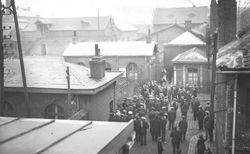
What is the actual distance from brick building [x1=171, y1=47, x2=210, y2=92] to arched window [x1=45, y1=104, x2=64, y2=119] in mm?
16836

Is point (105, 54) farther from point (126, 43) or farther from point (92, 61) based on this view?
point (92, 61)

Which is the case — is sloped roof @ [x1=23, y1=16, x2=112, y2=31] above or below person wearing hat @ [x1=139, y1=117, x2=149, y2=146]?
above

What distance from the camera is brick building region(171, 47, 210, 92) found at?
30203mm

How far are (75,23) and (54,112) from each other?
166 ft

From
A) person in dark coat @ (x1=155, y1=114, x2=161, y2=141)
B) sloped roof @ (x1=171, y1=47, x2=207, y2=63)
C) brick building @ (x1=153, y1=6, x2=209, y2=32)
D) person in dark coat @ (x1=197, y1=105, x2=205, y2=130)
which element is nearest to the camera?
person in dark coat @ (x1=155, y1=114, x2=161, y2=141)

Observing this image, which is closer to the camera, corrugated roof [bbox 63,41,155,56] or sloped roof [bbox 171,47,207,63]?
sloped roof [bbox 171,47,207,63]

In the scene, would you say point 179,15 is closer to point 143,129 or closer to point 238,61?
point 143,129

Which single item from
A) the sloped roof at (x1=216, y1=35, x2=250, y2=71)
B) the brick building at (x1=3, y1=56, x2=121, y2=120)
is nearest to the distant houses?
the brick building at (x1=3, y1=56, x2=121, y2=120)

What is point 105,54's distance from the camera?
36844 mm

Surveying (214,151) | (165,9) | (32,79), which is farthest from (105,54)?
(165,9)

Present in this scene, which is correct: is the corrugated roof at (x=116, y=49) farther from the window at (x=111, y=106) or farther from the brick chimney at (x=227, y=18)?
the brick chimney at (x=227, y=18)

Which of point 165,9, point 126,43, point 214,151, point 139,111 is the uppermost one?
point 165,9

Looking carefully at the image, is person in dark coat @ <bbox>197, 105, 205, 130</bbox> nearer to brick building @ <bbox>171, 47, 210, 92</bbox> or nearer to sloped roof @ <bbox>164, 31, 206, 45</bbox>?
brick building @ <bbox>171, 47, 210, 92</bbox>

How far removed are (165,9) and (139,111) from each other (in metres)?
57.9
